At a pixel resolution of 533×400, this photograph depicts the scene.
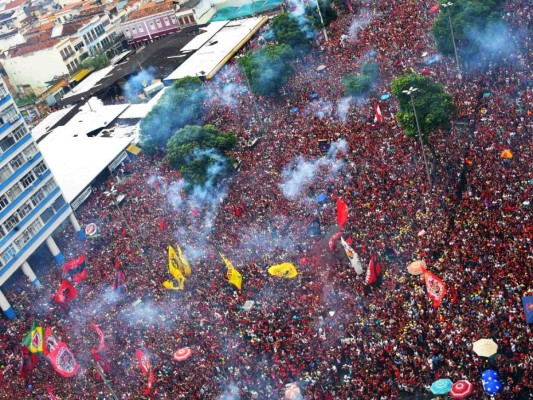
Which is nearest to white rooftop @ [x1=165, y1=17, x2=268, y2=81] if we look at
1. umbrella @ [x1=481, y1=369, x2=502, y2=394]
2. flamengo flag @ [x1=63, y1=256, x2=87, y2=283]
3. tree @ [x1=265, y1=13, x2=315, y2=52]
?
tree @ [x1=265, y1=13, x2=315, y2=52]

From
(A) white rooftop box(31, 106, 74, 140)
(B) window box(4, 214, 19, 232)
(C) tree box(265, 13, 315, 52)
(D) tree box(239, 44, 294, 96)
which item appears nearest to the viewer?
(B) window box(4, 214, 19, 232)

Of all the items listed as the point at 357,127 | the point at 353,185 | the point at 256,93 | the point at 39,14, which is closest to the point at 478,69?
the point at 357,127

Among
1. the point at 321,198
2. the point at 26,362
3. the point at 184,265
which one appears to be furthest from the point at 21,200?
the point at 321,198

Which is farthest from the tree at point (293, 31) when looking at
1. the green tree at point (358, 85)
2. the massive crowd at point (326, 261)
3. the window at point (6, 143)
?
the window at point (6, 143)

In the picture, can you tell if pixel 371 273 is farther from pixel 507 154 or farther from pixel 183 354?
pixel 507 154

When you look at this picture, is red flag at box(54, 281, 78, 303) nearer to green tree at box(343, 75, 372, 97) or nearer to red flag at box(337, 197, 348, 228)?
red flag at box(337, 197, 348, 228)
